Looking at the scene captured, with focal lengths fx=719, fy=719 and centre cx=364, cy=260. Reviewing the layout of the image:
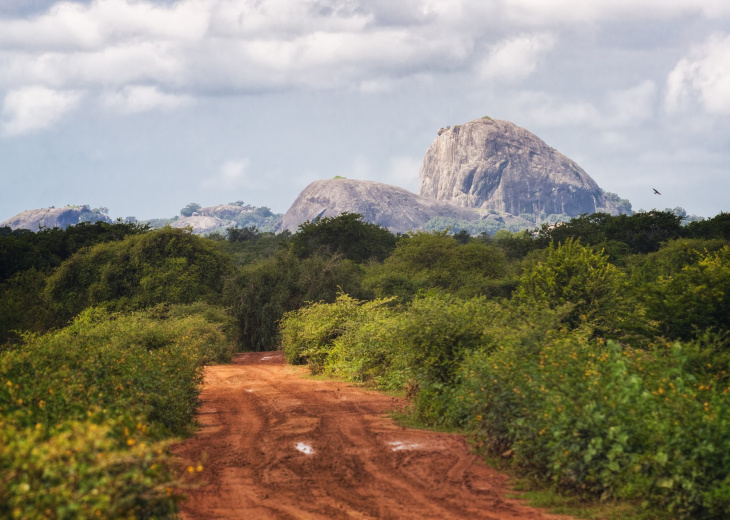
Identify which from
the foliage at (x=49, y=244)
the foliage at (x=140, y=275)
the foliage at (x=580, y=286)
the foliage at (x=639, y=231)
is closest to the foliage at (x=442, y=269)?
the foliage at (x=140, y=275)

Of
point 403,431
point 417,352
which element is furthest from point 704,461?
point 417,352

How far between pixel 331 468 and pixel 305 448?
1314 mm

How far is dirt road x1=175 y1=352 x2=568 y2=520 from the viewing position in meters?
7.67

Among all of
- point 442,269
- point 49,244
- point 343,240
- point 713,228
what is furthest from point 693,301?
point 343,240

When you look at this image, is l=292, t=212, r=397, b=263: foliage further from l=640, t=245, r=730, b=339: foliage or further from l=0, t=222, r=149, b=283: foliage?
l=640, t=245, r=730, b=339: foliage

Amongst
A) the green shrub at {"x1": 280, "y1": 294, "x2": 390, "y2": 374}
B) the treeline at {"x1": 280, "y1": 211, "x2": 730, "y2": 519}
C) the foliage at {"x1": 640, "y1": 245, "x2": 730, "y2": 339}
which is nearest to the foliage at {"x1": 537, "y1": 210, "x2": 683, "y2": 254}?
the green shrub at {"x1": 280, "y1": 294, "x2": 390, "y2": 374}

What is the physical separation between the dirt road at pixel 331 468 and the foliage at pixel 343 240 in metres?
42.9

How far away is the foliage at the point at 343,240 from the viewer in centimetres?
5831

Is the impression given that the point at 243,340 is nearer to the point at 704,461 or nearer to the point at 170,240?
the point at 170,240

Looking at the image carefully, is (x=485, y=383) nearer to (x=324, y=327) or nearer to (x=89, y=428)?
(x=89, y=428)

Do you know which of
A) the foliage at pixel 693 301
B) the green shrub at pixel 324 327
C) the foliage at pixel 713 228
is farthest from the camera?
the foliage at pixel 713 228

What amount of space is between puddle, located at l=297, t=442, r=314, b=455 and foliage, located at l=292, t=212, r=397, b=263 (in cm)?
4607

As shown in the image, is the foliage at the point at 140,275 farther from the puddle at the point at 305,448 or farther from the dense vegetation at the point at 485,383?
the puddle at the point at 305,448

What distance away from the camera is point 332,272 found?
37.5m
